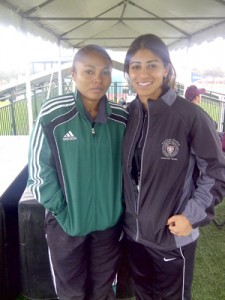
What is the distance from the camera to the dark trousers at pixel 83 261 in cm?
145

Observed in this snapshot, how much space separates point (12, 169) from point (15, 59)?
9.95 feet

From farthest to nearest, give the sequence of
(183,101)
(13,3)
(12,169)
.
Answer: (13,3) → (12,169) → (183,101)

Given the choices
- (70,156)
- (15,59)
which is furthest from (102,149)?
(15,59)

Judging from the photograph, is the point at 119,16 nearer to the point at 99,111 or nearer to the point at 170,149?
the point at 99,111

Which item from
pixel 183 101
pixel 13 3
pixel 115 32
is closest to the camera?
pixel 183 101

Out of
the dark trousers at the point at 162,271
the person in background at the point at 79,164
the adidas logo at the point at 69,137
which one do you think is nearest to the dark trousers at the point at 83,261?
the person in background at the point at 79,164

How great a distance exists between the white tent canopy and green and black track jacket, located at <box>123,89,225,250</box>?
8.81 feet

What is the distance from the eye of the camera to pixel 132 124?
1370 millimetres

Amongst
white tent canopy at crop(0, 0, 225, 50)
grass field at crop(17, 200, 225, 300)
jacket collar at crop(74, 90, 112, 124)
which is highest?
white tent canopy at crop(0, 0, 225, 50)

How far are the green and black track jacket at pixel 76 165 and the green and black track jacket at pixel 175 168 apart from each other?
0.41 ft

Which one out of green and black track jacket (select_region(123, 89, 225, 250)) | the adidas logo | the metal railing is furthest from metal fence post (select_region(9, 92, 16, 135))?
green and black track jacket (select_region(123, 89, 225, 250))

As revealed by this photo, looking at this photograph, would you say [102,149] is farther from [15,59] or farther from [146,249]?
[15,59]

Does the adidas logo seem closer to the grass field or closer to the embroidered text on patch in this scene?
the embroidered text on patch

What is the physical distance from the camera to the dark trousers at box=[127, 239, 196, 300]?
132 centimetres
